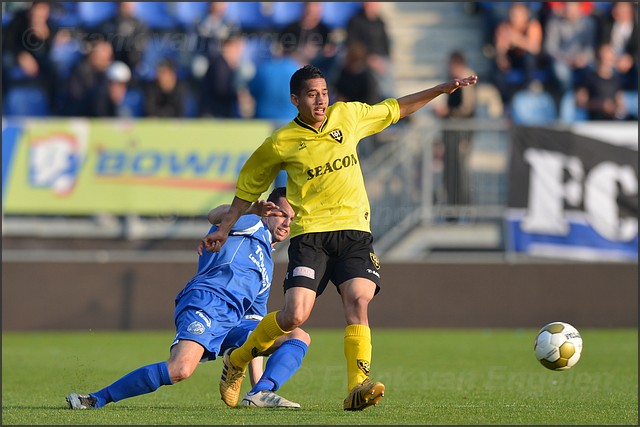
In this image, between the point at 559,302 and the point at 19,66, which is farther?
the point at 19,66

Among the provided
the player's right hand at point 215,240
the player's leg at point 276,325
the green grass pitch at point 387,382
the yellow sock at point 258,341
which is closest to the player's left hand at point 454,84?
the player's leg at point 276,325

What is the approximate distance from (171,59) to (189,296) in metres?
10.8

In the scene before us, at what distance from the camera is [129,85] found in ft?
55.8

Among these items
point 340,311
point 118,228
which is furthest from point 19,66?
point 340,311

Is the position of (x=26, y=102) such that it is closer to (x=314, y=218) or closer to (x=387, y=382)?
(x=387, y=382)

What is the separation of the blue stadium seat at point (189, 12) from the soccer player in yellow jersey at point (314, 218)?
442 inches

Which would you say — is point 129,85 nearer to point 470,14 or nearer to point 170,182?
point 170,182

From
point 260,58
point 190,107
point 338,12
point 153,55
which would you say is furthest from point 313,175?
point 338,12

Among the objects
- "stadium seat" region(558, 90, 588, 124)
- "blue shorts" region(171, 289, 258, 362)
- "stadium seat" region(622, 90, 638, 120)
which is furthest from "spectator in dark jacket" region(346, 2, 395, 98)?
"blue shorts" region(171, 289, 258, 362)

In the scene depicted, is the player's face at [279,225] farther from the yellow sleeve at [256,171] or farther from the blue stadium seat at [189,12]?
the blue stadium seat at [189,12]

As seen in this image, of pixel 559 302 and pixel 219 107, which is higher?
pixel 219 107

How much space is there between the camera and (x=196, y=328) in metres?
7.32

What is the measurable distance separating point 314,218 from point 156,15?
38.8 ft

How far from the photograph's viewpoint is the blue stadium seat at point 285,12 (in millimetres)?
18375
